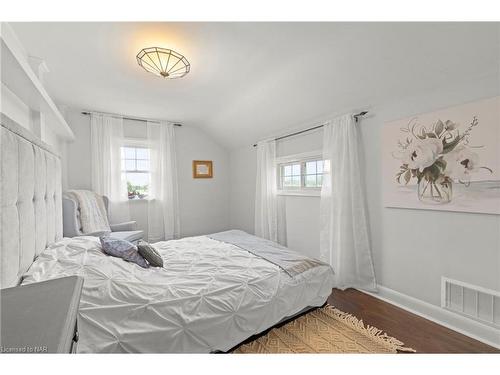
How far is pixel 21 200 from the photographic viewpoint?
3.35 ft

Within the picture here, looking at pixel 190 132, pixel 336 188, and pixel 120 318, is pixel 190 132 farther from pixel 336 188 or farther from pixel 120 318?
pixel 120 318

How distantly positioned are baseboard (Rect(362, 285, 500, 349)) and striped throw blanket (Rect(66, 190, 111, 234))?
11.0ft

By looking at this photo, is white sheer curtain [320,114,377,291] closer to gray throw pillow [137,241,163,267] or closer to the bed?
the bed

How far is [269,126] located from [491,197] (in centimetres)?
254

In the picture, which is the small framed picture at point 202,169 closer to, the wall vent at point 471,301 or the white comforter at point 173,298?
the white comforter at point 173,298

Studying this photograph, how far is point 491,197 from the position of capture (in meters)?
1.54

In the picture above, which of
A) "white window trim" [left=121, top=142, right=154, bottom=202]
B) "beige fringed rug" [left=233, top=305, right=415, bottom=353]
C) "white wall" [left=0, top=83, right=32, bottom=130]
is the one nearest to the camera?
"white wall" [left=0, top=83, right=32, bottom=130]

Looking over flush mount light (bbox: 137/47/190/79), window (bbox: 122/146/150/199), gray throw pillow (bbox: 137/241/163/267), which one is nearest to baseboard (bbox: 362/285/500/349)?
gray throw pillow (bbox: 137/241/163/267)

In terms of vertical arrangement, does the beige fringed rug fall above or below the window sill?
below

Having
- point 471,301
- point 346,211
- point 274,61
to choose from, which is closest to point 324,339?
point 471,301

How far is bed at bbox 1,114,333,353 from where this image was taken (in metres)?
1.01

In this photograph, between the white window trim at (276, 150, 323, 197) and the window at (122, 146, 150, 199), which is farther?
the window at (122, 146, 150, 199)
